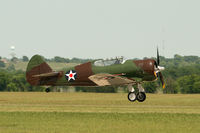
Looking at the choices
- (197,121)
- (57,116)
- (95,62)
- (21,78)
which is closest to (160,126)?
(197,121)

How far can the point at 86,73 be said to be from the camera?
114 feet

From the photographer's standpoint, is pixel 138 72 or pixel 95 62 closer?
pixel 138 72

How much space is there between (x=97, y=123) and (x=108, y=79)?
418 inches

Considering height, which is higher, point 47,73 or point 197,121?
point 47,73

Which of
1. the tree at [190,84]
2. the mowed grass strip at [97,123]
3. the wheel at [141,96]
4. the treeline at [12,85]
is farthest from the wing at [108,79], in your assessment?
the tree at [190,84]

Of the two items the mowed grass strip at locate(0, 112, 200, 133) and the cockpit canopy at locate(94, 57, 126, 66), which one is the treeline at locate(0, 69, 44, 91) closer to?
the cockpit canopy at locate(94, 57, 126, 66)

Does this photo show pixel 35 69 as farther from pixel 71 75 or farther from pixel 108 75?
pixel 108 75

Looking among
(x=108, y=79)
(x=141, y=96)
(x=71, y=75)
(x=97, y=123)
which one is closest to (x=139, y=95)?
(x=141, y=96)

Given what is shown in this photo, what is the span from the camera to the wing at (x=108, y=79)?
108ft

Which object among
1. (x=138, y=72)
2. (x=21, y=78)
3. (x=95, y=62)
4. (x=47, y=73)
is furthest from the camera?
(x=21, y=78)

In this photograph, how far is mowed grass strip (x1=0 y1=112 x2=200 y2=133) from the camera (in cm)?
2017

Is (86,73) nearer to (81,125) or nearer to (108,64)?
(108,64)

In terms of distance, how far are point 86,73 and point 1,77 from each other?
223 ft

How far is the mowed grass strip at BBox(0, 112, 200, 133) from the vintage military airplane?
17.5 feet
